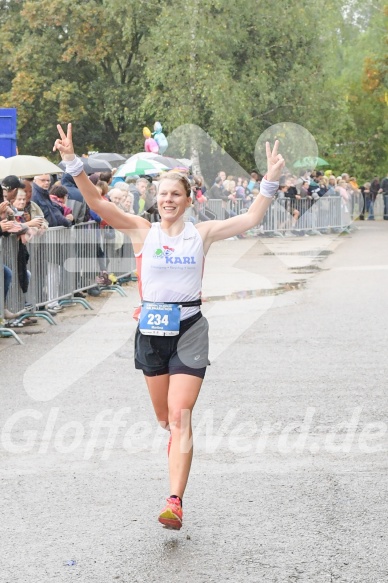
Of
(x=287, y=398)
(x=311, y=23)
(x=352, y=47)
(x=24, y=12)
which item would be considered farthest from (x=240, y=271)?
(x=352, y=47)

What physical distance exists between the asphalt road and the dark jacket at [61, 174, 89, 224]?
3.43 m

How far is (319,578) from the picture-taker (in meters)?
5.01

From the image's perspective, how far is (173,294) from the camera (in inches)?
241

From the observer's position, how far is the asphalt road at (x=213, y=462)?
531cm

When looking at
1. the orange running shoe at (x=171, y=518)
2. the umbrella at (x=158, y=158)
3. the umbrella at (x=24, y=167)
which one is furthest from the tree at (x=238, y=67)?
the orange running shoe at (x=171, y=518)

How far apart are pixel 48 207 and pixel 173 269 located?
→ 372 inches

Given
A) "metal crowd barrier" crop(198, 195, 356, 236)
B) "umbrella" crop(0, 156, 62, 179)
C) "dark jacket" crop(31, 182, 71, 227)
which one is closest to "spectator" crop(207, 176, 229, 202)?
"metal crowd barrier" crop(198, 195, 356, 236)

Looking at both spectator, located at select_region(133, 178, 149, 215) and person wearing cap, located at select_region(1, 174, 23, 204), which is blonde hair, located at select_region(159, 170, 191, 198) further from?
spectator, located at select_region(133, 178, 149, 215)

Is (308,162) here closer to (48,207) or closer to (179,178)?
(48,207)

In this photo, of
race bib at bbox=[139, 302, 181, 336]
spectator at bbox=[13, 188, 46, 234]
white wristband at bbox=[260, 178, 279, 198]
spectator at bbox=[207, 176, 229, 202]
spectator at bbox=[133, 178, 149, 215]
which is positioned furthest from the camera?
spectator at bbox=[207, 176, 229, 202]

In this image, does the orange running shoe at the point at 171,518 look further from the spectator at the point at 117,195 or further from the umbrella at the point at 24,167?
the spectator at the point at 117,195

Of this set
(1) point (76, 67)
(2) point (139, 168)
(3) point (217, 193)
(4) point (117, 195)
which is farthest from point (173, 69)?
(4) point (117, 195)

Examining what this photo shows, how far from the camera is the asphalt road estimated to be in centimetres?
531

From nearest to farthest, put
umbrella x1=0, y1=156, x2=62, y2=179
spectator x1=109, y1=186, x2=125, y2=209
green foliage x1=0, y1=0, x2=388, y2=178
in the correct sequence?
1. umbrella x1=0, y1=156, x2=62, y2=179
2. spectator x1=109, y1=186, x2=125, y2=209
3. green foliage x1=0, y1=0, x2=388, y2=178
